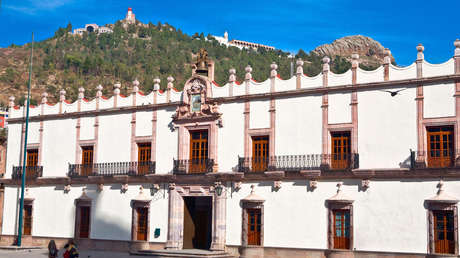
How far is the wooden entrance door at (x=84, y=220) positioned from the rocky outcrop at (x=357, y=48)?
85893 millimetres

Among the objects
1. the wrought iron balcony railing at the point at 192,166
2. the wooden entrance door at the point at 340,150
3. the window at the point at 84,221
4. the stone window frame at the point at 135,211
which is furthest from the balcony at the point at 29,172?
the wooden entrance door at the point at 340,150

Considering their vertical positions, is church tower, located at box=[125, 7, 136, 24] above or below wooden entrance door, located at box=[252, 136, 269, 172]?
above

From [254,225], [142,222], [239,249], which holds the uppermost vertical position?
[254,225]

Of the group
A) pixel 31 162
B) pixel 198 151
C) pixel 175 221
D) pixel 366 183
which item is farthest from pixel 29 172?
pixel 366 183

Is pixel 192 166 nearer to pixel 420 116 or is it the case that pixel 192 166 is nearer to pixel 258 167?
pixel 258 167

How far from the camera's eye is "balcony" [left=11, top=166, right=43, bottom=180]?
38.2m

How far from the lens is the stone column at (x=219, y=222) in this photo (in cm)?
3061

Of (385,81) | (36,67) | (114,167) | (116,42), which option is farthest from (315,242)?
(116,42)

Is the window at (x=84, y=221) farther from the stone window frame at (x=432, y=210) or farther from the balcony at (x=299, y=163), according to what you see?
the stone window frame at (x=432, y=210)

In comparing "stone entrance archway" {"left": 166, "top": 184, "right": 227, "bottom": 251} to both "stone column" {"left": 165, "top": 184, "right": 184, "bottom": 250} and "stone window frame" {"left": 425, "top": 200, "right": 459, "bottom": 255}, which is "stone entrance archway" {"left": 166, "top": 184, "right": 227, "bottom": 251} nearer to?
"stone column" {"left": 165, "top": 184, "right": 184, "bottom": 250}

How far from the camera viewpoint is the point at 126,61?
134750 millimetres

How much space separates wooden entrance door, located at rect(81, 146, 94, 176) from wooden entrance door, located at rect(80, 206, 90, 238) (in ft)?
6.67

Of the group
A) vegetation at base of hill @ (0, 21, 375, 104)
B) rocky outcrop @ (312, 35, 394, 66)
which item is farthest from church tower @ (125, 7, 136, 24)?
rocky outcrop @ (312, 35, 394, 66)

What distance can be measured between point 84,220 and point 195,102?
32.7 feet
